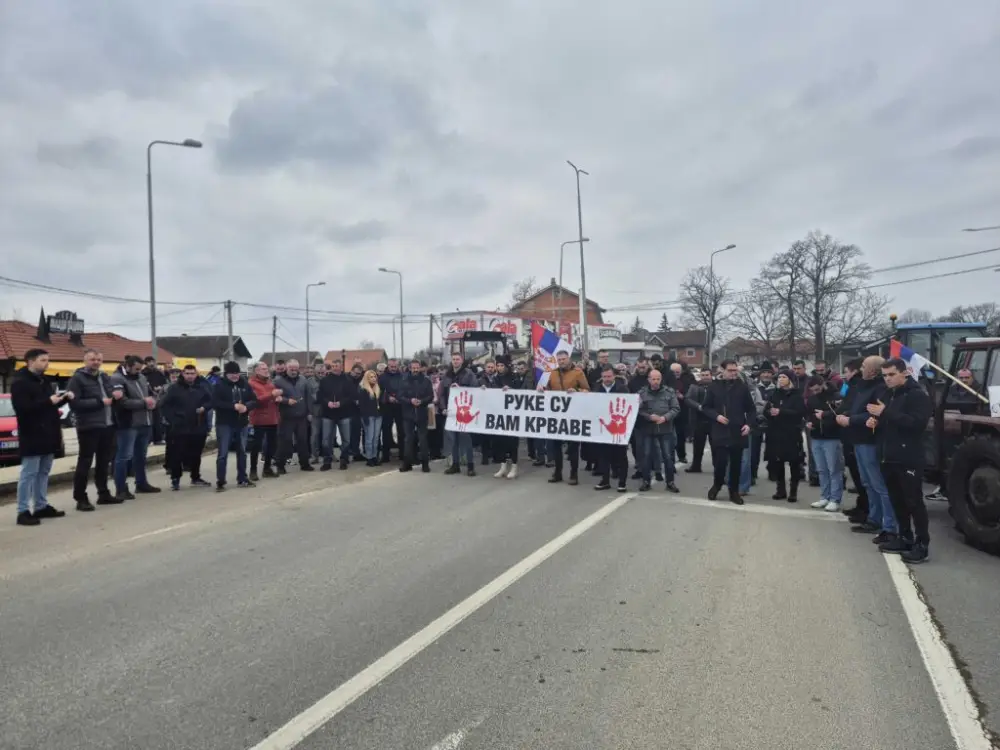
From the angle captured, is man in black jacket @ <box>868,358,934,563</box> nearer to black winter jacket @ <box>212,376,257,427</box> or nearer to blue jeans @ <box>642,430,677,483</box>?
blue jeans @ <box>642,430,677,483</box>

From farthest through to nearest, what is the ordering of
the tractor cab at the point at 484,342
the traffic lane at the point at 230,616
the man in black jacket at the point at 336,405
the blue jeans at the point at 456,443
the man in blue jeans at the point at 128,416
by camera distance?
the tractor cab at the point at 484,342
the man in black jacket at the point at 336,405
the blue jeans at the point at 456,443
the man in blue jeans at the point at 128,416
the traffic lane at the point at 230,616

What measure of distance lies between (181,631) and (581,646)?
104 inches

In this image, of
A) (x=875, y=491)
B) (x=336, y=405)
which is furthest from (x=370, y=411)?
(x=875, y=491)

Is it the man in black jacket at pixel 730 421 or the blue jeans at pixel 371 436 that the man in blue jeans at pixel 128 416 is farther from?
the man in black jacket at pixel 730 421

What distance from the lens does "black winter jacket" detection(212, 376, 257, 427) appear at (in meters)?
9.95

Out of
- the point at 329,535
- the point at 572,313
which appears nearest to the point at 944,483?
the point at 329,535

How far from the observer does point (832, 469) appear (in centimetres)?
875

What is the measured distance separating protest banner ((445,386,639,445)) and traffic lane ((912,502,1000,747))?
167 inches

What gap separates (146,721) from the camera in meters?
3.30

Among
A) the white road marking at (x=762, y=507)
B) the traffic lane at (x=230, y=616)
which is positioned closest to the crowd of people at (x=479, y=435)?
the white road marking at (x=762, y=507)

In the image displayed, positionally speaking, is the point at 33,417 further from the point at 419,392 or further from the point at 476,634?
the point at 476,634

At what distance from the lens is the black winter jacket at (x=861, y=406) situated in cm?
A: 719

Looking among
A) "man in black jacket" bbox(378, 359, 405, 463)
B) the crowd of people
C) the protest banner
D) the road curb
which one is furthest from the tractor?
the road curb

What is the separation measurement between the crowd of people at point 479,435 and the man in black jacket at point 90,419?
0.7 inches
